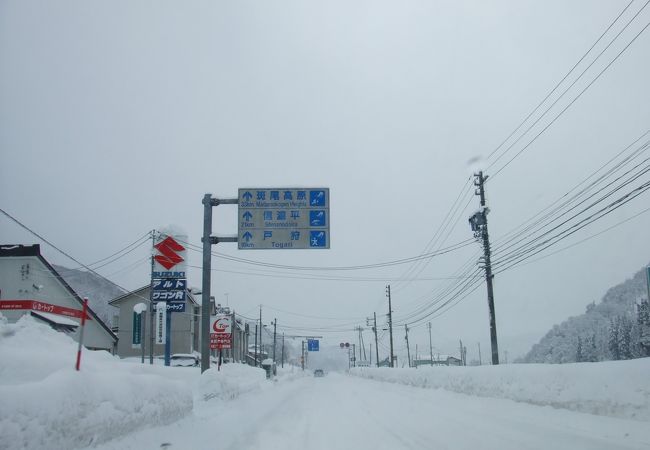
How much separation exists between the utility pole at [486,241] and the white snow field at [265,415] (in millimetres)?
11390

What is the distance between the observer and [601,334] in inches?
3573

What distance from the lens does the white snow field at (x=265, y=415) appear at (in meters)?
6.65

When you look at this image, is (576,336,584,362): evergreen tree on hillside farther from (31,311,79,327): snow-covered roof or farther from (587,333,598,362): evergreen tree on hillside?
(31,311,79,327): snow-covered roof

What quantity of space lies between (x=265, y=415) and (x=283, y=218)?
6.57m

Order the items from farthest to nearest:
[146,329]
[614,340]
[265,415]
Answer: [614,340]
[146,329]
[265,415]

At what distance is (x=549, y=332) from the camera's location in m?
120

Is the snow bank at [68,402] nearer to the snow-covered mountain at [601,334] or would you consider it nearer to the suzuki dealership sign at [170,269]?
the suzuki dealership sign at [170,269]

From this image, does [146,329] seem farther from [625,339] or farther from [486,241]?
[625,339]

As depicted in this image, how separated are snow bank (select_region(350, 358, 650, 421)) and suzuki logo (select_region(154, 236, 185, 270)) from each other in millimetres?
11937

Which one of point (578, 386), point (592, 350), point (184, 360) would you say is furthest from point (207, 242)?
point (592, 350)

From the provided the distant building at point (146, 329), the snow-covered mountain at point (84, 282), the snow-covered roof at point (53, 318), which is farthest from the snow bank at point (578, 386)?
the distant building at point (146, 329)

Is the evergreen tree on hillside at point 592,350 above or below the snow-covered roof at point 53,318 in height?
below

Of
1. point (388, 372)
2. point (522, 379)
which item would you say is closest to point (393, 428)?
Answer: point (522, 379)

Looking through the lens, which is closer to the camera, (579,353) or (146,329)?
(146,329)
